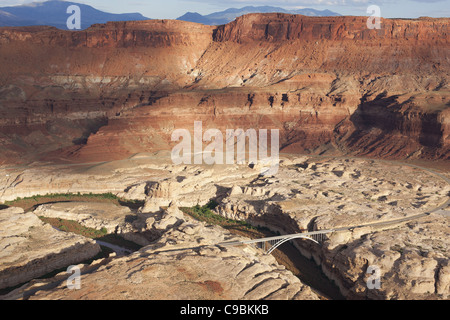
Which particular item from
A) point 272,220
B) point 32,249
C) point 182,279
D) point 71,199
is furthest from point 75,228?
point 182,279

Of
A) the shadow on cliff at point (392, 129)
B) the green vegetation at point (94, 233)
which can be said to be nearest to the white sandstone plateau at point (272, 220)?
the green vegetation at point (94, 233)

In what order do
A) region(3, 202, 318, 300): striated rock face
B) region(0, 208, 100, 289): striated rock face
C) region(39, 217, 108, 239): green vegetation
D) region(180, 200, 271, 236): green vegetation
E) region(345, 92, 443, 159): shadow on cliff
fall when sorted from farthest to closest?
region(345, 92, 443, 159): shadow on cliff, region(180, 200, 271, 236): green vegetation, region(39, 217, 108, 239): green vegetation, region(0, 208, 100, 289): striated rock face, region(3, 202, 318, 300): striated rock face

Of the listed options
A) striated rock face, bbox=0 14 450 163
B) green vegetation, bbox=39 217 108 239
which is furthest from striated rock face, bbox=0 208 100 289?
striated rock face, bbox=0 14 450 163

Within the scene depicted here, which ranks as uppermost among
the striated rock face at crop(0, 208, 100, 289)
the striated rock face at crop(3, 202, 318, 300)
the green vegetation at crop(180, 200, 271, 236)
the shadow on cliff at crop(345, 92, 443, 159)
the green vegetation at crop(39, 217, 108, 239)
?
the shadow on cliff at crop(345, 92, 443, 159)

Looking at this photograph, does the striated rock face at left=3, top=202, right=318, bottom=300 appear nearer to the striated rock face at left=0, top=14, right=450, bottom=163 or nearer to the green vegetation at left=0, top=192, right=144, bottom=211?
the green vegetation at left=0, top=192, right=144, bottom=211
